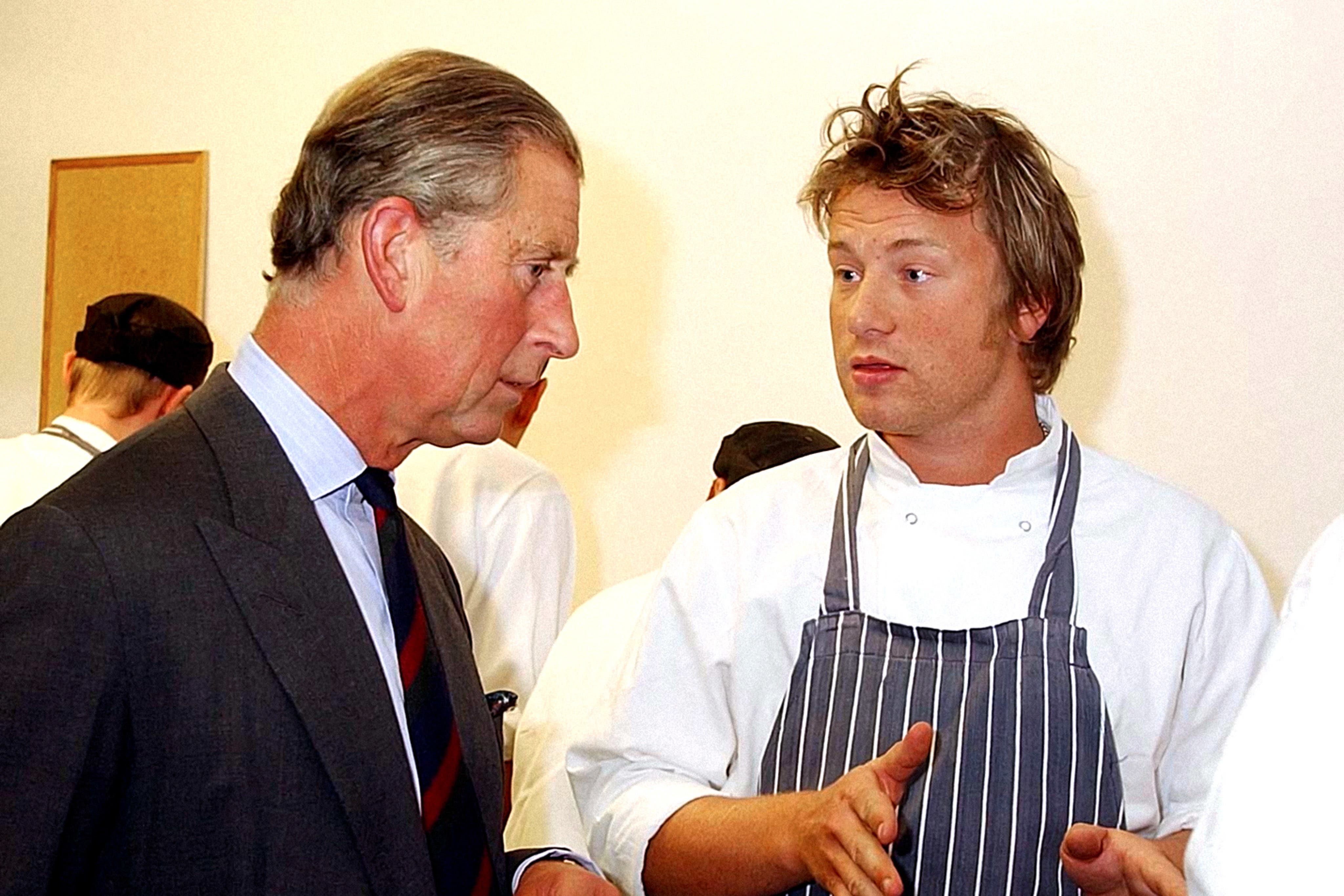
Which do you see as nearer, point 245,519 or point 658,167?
point 245,519

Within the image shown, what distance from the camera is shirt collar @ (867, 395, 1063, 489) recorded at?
184cm

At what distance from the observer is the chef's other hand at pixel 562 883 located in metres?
1.51

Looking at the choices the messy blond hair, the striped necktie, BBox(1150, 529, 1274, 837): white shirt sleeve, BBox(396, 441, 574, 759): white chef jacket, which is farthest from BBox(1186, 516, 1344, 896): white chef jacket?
BBox(396, 441, 574, 759): white chef jacket

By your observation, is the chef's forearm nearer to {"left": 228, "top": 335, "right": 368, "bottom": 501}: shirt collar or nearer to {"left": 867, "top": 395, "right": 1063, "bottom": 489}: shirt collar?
{"left": 867, "top": 395, "right": 1063, "bottom": 489}: shirt collar

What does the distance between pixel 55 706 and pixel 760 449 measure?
170 cm

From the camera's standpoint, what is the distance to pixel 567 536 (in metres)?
3.17

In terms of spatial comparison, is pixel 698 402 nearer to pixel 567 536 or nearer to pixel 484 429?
pixel 567 536

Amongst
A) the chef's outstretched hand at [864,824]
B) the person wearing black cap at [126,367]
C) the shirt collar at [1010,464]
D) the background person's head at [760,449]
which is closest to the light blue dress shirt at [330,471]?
the chef's outstretched hand at [864,824]

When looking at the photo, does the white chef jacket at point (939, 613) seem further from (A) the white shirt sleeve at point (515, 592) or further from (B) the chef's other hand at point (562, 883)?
(A) the white shirt sleeve at point (515, 592)

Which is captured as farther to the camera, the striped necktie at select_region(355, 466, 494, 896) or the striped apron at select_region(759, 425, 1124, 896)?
the striped apron at select_region(759, 425, 1124, 896)

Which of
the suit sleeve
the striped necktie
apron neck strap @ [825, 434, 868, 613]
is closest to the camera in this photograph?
the suit sleeve

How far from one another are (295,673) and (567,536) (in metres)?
1.91

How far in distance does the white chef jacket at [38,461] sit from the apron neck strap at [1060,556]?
6.23 feet

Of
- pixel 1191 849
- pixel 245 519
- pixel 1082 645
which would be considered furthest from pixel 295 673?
pixel 1082 645
